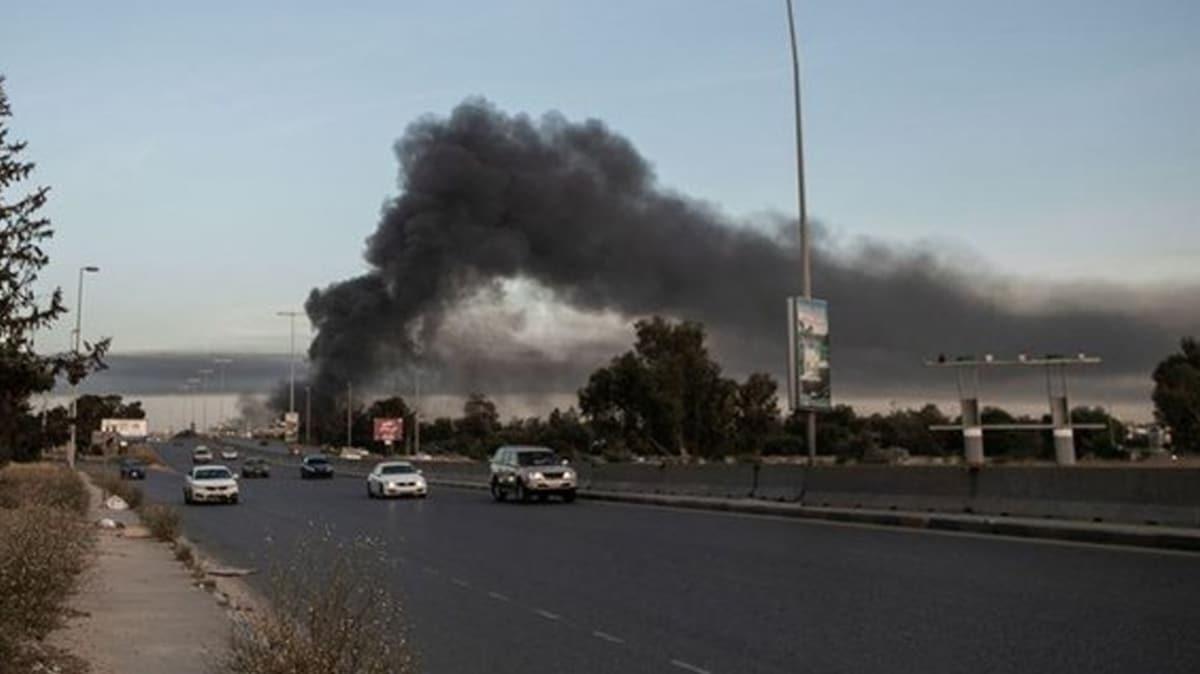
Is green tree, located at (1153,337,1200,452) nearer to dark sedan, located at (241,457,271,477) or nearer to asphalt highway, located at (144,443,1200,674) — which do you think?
dark sedan, located at (241,457,271,477)

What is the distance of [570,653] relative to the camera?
34.4 feet

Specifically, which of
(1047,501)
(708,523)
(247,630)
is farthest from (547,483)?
(247,630)

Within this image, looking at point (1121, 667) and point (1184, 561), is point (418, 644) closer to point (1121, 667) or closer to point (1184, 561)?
point (1121, 667)

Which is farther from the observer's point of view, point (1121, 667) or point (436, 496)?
point (436, 496)

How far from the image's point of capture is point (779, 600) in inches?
542

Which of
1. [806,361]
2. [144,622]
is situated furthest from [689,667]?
[806,361]

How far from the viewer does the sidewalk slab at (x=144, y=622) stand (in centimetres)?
991

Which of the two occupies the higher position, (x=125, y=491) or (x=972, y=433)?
(x=972, y=433)

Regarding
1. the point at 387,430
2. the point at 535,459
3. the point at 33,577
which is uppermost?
the point at 387,430

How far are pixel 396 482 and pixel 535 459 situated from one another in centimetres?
700

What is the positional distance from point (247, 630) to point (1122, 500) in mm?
16983

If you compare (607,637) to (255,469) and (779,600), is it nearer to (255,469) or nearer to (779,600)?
(779,600)

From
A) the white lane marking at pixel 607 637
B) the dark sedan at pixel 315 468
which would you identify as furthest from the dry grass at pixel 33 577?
the dark sedan at pixel 315 468

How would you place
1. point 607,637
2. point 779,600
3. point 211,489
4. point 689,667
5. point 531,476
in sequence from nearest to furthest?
point 689,667 → point 607,637 → point 779,600 → point 531,476 → point 211,489
